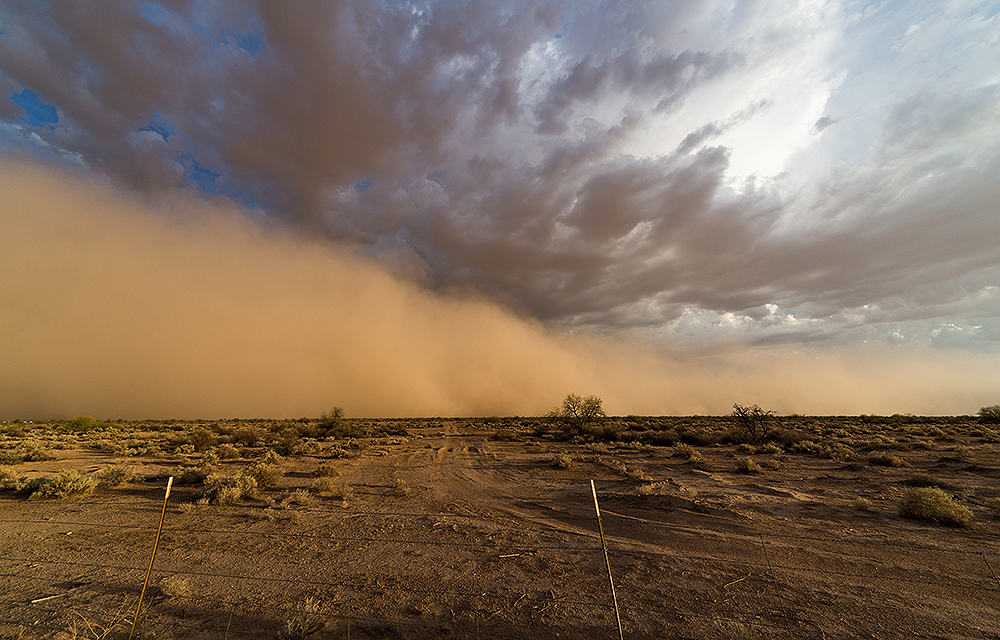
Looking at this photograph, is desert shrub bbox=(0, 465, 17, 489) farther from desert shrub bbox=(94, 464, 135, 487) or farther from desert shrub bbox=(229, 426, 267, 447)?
desert shrub bbox=(229, 426, 267, 447)

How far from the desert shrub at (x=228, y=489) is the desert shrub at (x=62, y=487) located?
4.29 meters

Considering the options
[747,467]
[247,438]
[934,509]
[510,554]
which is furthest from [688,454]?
[247,438]

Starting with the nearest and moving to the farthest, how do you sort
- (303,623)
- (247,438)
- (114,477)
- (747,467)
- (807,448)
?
1. (303,623)
2. (114,477)
3. (747,467)
4. (807,448)
5. (247,438)

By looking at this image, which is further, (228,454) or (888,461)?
(228,454)

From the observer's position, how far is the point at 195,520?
12406mm

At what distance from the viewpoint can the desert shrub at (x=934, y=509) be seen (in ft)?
36.8

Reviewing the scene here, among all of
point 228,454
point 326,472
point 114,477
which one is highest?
point 114,477

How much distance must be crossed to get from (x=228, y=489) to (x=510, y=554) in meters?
11.3

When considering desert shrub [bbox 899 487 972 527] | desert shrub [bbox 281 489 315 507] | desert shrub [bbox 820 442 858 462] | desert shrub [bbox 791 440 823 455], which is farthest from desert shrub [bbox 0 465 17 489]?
desert shrub [bbox 791 440 823 455]

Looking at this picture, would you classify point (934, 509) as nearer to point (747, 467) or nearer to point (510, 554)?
point (747, 467)

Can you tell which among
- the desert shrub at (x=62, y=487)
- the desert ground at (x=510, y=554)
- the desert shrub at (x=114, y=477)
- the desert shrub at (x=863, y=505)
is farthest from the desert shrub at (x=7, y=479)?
the desert shrub at (x=863, y=505)

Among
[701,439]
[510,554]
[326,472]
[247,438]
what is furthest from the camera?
[247,438]

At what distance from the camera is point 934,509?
11523 mm

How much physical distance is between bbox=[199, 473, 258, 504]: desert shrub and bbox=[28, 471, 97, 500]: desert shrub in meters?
4.29
